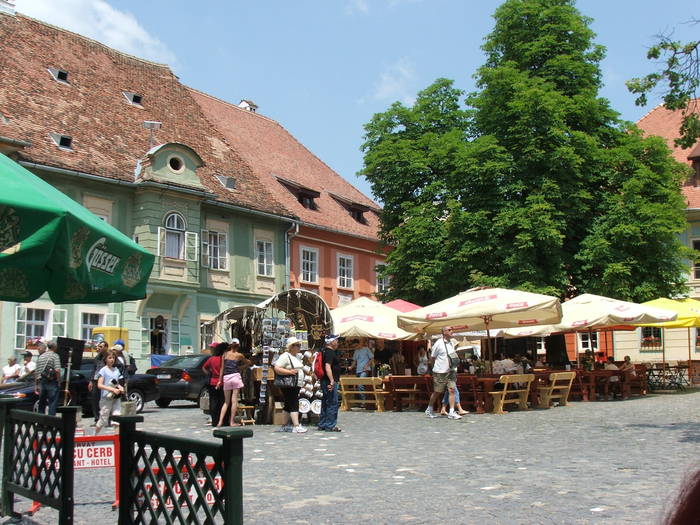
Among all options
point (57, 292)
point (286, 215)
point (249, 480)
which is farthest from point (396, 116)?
point (57, 292)

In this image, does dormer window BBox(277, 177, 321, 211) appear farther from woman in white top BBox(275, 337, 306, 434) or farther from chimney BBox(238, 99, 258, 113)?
woman in white top BBox(275, 337, 306, 434)

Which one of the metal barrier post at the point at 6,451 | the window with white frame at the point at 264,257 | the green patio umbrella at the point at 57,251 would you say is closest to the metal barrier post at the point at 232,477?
the green patio umbrella at the point at 57,251

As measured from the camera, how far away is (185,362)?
24.4 metres

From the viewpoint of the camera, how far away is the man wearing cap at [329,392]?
15648 mm

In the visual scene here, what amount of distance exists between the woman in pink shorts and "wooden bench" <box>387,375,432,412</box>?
5.06 m

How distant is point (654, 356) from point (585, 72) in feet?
57.7

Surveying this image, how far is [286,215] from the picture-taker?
37.0 meters

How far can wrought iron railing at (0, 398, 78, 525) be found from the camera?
617 cm

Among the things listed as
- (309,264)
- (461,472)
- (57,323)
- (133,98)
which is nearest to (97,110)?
(133,98)

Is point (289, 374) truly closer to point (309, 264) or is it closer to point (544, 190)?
point (544, 190)

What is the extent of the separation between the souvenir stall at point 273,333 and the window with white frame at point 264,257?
11443 mm

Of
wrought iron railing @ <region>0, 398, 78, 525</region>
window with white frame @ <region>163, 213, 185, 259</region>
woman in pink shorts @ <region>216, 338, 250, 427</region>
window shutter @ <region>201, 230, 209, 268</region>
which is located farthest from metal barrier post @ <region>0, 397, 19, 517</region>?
window shutter @ <region>201, 230, 209, 268</region>

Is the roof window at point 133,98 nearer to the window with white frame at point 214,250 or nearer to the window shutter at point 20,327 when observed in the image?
the window with white frame at point 214,250

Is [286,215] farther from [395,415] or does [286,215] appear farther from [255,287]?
Answer: [395,415]
